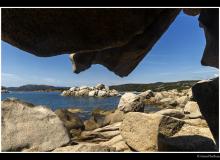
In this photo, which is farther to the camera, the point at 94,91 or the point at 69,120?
the point at 94,91

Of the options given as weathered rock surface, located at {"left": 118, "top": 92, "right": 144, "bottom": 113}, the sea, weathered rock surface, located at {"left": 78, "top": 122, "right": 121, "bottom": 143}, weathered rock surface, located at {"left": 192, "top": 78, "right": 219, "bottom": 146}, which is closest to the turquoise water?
the sea

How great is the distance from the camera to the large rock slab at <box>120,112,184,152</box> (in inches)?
363

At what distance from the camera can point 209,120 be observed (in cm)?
645

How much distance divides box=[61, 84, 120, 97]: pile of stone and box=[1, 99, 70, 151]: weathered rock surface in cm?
6715

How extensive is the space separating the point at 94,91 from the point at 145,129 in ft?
241

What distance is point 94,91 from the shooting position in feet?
271

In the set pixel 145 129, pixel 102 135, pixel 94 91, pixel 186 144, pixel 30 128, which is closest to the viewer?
pixel 186 144

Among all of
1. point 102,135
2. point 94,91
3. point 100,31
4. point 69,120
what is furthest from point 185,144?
point 94,91

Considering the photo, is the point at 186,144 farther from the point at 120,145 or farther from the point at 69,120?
the point at 69,120

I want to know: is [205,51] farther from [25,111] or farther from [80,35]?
[25,111]
